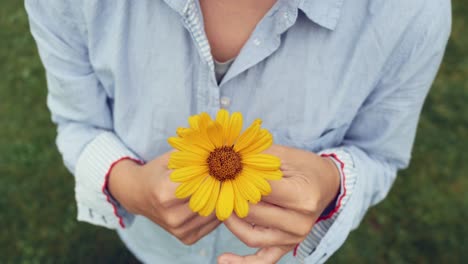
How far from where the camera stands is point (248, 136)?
0.76 meters

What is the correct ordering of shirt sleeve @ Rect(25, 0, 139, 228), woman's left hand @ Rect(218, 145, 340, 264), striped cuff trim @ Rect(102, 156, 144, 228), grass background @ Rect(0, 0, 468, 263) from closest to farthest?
woman's left hand @ Rect(218, 145, 340, 264), shirt sleeve @ Rect(25, 0, 139, 228), striped cuff trim @ Rect(102, 156, 144, 228), grass background @ Rect(0, 0, 468, 263)

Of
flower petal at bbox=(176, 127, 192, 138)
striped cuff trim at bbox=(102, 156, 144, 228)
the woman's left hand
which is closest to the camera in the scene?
flower petal at bbox=(176, 127, 192, 138)

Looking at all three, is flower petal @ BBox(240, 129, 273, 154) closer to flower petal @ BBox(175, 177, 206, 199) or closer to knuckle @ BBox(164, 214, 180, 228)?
flower petal @ BBox(175, 177, 206, 199)

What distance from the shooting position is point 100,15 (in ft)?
2.97

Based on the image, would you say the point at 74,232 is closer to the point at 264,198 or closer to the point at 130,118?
the point at 130,118

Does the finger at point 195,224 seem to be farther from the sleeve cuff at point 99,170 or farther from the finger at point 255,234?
the sleeve cuff at point 99,170

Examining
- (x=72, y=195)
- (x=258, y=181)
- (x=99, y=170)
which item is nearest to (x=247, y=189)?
(x=258, y=181)

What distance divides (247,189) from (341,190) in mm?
305

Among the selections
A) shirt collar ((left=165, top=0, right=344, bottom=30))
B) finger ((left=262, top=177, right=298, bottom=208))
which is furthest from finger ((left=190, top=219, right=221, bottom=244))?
shirt collar ((left=165, top=0, right=344, bottom=30))

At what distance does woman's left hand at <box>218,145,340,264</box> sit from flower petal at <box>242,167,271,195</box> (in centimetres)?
4

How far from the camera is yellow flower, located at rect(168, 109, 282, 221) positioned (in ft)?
2.42

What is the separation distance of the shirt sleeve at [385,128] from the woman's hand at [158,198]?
0.26 meters

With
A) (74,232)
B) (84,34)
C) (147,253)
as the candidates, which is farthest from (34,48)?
(84,34)

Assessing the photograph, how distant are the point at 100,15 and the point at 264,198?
438mm
